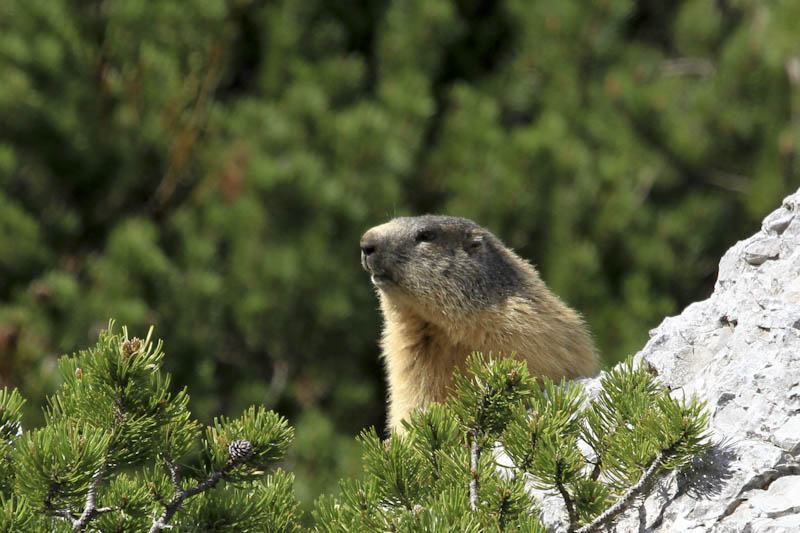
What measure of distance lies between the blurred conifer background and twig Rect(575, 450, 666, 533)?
6.43 metres

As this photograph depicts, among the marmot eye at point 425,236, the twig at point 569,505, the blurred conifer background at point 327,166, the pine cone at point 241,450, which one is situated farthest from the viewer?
the blurred conifer background at point 327,166

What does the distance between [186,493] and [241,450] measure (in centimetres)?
20

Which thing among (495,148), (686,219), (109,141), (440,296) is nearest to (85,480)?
(440,296)

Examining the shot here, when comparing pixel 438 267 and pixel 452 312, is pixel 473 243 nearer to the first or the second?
pixel 438 267

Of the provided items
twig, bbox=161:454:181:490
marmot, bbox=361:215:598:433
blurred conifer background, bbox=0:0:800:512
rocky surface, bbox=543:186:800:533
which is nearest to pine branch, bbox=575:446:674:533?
rocky surface, bbox=543:186:800:533

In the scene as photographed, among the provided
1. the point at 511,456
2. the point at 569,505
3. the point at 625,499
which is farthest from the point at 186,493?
the point at 625,499

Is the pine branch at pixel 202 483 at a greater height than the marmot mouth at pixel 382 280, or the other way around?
the marmot mouth at pixel 382 280

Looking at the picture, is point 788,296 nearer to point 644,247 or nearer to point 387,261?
point 387,261

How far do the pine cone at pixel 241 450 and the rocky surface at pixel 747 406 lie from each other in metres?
1.07

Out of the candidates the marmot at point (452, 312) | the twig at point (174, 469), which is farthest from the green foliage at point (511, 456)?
the marmot at point (452, 312)

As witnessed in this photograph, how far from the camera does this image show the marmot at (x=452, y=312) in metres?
5.14

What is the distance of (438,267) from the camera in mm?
5496

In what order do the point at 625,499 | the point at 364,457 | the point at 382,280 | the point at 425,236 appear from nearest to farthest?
the point at 625,499 → the point at 364,457 → the point at 382,280 → the point at 425,236

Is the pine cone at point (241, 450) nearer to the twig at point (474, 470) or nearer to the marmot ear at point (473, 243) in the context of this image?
the twig at point (474, 470)
